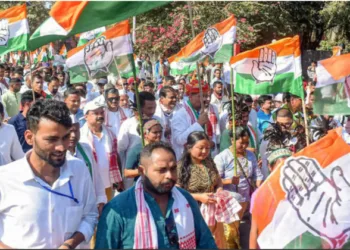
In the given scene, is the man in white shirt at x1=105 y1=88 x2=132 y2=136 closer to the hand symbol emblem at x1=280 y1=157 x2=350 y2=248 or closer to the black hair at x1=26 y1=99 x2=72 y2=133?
the black hair at x1=26 y1=99 x2=72 y2=133

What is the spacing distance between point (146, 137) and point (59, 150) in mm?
Answer: 2685

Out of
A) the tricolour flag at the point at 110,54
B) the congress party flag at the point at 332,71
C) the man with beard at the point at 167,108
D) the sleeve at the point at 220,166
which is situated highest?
the tricolour flag at the point at 110,54

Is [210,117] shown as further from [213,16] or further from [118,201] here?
[213,16]

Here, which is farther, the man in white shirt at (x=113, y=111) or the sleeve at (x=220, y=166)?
the man in white shirt at (x=113, y=111)

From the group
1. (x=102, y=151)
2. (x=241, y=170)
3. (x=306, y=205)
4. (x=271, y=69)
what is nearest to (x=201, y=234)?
(x=306, y=205)

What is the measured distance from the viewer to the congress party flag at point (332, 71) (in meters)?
5.48

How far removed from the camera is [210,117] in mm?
8242

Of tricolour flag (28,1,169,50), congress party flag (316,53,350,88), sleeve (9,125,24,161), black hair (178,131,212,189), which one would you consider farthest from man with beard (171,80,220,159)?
tricolour flag (28,1,169,50)

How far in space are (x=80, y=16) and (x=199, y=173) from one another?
1.94 m

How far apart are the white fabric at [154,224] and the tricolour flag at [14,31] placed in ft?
18.5

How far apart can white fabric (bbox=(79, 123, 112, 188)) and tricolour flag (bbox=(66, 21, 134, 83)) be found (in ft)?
2.44

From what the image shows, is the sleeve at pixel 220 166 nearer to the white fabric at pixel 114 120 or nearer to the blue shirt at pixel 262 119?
the white fabric at pixel 114 120

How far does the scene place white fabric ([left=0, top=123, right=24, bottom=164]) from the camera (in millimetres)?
5520

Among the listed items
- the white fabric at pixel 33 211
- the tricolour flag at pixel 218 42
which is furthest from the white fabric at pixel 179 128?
the white fabric at pixel 33 211
